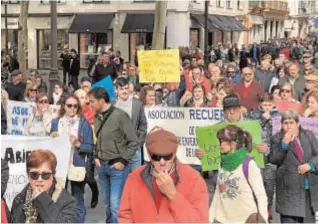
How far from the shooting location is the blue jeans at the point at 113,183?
256 inches

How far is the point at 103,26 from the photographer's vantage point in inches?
1270

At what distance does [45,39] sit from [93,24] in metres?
3.26

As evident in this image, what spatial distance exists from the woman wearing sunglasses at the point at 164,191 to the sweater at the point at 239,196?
120 cm

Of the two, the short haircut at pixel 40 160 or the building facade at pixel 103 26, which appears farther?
the building facade at pixel 103 26

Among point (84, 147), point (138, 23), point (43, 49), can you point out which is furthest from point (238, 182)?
point (43, 49)

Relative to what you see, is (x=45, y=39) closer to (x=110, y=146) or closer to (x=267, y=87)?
(x=267, y=87)

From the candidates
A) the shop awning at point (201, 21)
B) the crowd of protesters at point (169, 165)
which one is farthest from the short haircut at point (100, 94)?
the shop awning at point (201, 21)

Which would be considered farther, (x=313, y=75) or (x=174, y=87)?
(x=174, y=87)

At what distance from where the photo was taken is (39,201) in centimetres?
387

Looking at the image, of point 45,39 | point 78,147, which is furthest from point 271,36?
point 78,147

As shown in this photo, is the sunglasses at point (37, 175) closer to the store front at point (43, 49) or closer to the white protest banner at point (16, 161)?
the white protest banner at point (16, 161)

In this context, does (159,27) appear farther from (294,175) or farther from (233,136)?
(233,136)

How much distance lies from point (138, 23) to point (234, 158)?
2713cm

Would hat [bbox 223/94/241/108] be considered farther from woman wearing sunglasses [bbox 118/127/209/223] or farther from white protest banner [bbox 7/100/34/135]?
white protest banner [bbox 7/100/34/135]
